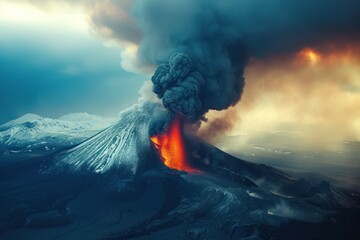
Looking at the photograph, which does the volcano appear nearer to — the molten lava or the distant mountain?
the molten lava

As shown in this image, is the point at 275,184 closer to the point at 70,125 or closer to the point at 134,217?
the point at 134,217

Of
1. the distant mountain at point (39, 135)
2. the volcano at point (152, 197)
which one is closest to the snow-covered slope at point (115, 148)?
the volcano at point (152, 197)

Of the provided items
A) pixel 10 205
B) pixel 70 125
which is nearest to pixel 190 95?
pixel 10 205

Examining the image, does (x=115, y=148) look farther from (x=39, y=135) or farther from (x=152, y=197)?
(x=39, y=135)

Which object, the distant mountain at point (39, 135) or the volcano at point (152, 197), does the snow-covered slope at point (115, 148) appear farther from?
the distant mountain at point (39, 135)

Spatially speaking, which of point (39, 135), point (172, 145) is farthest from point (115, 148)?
point (39, 135)

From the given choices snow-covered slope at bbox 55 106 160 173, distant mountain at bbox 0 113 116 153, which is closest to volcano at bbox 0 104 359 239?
snow-covered slope at bbox 55 106 160 173
